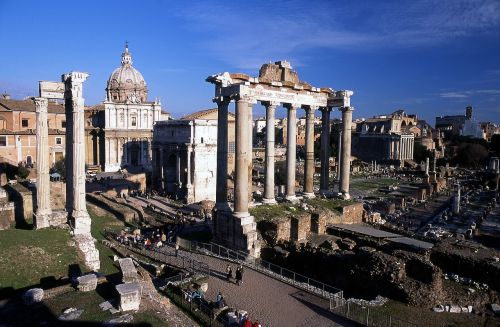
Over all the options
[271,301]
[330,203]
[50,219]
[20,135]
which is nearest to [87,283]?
[271,301]

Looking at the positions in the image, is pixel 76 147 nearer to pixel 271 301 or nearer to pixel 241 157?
pixel 241 157

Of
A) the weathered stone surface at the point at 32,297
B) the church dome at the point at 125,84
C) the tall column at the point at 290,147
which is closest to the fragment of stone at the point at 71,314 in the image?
the weathered stone surface at the point at 32,297

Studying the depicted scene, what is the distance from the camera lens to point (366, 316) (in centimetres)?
1139

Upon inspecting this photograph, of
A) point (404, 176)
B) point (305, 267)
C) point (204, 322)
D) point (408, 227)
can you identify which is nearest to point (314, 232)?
point (305, 267)

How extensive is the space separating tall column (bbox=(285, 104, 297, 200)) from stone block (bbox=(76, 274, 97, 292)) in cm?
1260

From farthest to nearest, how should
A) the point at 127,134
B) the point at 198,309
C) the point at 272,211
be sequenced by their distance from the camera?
the point at 127,134 → the point at 272,211 → the point at 198,309

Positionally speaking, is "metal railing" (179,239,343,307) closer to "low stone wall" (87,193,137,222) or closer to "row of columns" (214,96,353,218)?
"row of columns" (214,96,353,218)

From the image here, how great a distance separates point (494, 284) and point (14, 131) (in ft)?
162

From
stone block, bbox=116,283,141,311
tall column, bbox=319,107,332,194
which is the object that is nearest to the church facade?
tall column, bbox=319,107,332,194

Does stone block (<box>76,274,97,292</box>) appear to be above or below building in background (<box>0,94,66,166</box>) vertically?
below

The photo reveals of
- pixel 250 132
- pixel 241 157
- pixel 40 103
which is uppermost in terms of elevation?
pixel 40 103

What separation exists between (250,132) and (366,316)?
31.9 feet

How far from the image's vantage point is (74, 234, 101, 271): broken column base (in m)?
14.7

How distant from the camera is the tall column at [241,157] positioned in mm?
17203
